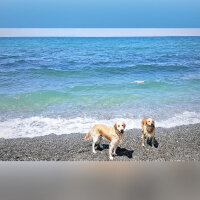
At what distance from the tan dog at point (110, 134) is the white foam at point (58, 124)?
10.7 inches

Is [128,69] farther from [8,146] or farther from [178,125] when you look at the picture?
[8,146]

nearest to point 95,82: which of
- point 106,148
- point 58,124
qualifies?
point 58,124

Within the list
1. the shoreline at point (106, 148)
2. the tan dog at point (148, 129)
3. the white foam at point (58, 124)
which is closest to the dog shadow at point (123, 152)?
the shoreline at point (106, 148)

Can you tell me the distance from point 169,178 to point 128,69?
141 cm

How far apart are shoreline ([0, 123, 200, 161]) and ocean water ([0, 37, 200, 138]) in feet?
0.35

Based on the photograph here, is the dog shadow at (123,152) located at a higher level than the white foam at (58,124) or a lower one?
lower

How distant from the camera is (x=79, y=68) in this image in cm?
295

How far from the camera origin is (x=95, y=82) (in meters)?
2.95

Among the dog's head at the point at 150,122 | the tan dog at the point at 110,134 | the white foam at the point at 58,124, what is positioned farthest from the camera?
the white foam at the point at 58,124

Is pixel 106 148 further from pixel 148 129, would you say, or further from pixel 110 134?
pixel 148 129

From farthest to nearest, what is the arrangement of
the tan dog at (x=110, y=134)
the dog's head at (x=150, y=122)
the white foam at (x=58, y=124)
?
the white foam at (x=58, y=124)
the dog's head at (x=150, y=122)
the tan dog at (x=110, y=134)

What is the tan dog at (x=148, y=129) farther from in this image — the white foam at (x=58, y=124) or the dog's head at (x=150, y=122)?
the white foam at (x=58, y=124)

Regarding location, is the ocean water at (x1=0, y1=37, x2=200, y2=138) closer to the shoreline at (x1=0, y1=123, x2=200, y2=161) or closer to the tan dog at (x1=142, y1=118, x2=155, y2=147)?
the shoreline at (x1=0, y1=123, x2=200, y2=161)

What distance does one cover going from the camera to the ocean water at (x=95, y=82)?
2746mm
